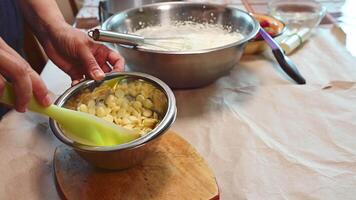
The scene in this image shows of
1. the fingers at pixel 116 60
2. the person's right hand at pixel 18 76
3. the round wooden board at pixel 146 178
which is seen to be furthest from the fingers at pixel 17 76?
the fingers at pixel 116 60

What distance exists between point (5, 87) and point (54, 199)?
19cm

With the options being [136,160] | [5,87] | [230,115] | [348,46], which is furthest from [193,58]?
[348,46]

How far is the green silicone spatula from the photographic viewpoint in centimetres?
51

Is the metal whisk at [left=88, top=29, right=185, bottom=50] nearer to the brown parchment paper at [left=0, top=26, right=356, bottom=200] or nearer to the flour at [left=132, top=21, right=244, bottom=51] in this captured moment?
the flour at [left=132, top=21, right=244, bottom=51]

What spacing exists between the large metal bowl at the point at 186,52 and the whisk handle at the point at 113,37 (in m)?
0.02

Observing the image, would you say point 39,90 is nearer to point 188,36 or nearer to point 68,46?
point 68,46

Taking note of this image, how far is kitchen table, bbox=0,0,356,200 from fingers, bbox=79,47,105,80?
15 cm

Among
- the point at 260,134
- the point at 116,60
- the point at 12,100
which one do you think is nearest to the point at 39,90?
the point at 12,100

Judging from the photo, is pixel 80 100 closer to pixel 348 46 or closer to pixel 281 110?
pixel 281 110

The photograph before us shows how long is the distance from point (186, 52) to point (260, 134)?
208 mm

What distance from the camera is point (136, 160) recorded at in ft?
1.80

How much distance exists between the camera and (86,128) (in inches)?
20.3

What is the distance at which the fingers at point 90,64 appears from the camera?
0.62 metres

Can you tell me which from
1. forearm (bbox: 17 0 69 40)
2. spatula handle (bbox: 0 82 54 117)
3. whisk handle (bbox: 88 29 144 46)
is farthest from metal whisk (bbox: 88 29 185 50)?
spatula handle (bbox: 0 82 54 117)
